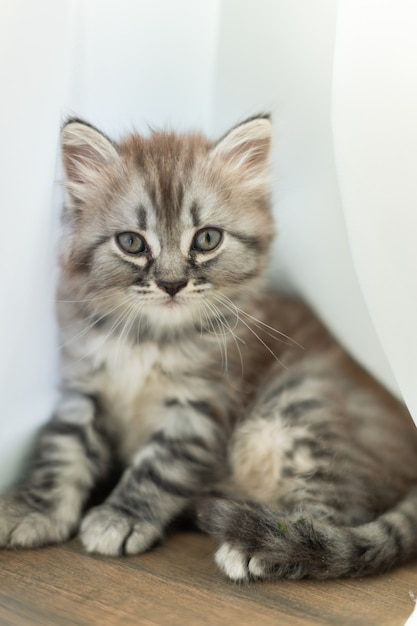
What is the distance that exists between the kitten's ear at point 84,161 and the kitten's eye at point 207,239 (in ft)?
0.84

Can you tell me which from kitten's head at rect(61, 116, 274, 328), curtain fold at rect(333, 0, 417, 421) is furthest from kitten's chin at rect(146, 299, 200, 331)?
curtain fold at rect(333, 0, 417, 421)

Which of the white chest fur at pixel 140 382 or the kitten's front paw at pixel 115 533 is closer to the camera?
the kitten's front paw at pixel 115 533

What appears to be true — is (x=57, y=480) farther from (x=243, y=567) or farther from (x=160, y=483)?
(x=243, y=567)

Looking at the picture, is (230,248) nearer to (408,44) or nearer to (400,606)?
(408,44)

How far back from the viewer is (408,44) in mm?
1350

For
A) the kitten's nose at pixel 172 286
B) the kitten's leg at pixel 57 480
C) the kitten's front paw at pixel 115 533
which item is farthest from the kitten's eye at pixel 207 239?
A: the kitten's front paw at pixel 115 533

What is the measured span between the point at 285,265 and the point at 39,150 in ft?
2.39

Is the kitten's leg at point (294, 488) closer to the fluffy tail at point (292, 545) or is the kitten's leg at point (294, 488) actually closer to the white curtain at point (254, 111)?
the fluffy tail at point (292, 545)

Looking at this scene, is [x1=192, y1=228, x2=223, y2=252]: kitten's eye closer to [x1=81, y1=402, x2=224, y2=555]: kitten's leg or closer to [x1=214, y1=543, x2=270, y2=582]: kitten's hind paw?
[x1=81, y1=402, x2=224, y2=555]: kitten's leg

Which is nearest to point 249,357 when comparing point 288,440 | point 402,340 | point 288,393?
point 288,393

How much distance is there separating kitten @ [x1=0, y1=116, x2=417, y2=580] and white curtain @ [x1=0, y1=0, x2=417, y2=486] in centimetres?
10

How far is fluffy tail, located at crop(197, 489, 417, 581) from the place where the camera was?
142cm

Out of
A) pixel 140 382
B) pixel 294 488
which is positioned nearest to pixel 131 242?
pixel 140 382

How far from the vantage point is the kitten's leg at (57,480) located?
158 cm
